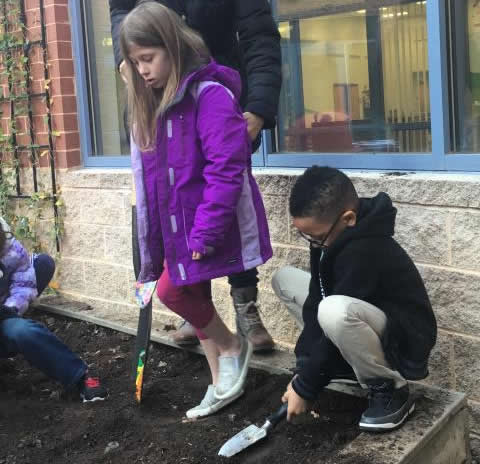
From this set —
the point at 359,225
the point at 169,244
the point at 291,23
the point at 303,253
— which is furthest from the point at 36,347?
the point at 291,23

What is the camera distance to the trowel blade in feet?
8.18

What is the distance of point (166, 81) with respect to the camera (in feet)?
8.70

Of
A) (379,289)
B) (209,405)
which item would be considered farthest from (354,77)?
(209,405)

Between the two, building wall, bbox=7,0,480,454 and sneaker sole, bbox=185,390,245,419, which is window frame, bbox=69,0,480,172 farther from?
sneaker sole, bbox=185,390,245,419

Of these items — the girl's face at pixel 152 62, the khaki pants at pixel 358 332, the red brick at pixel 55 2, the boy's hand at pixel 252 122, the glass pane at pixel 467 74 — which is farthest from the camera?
the red brick at pixel 55 2

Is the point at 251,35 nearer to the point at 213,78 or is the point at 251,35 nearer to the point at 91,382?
the point at 213,78

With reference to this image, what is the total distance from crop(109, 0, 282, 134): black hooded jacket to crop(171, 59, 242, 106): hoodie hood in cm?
12

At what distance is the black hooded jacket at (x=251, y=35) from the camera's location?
287 cm

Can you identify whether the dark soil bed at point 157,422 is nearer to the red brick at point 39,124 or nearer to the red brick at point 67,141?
the red brick at point 67,141

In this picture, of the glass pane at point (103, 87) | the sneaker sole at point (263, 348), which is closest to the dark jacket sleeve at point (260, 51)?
the sneaker sole at point (263, 348)

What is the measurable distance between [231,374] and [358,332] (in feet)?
2.38

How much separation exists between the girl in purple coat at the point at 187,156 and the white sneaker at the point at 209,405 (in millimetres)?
429

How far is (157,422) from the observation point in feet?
9.40

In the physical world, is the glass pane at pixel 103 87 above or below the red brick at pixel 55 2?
below
